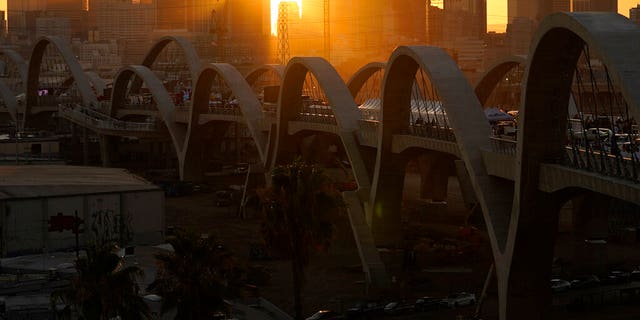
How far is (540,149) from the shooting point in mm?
45812

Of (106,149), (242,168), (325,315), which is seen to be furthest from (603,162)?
(106,149)

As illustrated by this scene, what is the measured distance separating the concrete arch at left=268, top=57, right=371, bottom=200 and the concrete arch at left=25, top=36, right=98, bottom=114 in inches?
1917

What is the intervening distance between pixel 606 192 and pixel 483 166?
1282 centimetres

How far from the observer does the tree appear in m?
50.2

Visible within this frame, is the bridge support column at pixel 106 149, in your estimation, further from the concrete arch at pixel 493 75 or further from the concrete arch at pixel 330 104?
the concrete arch at pixel 493 75

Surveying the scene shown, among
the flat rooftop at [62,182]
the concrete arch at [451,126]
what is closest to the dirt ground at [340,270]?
the concrete arch at [451,126]

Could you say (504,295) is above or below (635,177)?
below

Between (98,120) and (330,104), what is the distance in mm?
48538

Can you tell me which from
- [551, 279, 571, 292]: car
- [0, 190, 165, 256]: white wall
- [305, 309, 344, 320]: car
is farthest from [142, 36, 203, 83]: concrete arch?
[305, 309, 344, 320]: car

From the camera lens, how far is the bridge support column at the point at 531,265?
4678 cm

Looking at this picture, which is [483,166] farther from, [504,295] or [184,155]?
[184,155]

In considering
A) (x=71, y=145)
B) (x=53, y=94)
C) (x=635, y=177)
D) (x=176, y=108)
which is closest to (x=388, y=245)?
(x=635, y=177)

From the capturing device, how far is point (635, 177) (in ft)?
127

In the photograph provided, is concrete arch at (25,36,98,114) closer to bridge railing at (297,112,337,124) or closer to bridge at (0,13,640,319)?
bridge at (0,13,640,319)
